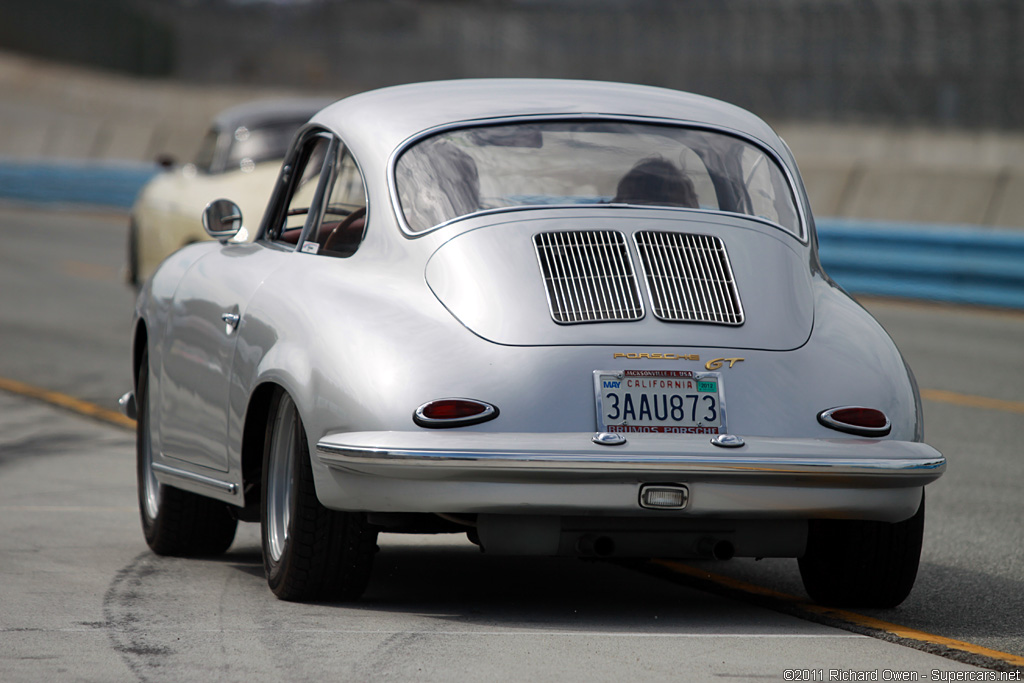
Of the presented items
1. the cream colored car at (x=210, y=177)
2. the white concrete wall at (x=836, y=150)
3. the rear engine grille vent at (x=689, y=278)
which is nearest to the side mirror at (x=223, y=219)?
the rear engine grille vent at (x=689, y=278)

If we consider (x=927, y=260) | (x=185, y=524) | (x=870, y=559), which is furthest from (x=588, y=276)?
(x=927, y=260)

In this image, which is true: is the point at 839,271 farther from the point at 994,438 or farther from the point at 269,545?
the point at 269,545

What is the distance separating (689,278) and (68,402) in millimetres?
6824

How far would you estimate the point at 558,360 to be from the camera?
4914mm

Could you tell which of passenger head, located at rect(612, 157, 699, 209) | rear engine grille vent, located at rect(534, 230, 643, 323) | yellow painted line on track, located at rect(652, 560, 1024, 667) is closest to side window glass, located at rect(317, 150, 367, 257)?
rear engine grille vent, located at rect(534, 230, 643, 323)

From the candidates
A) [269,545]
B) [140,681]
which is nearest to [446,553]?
[269,545]

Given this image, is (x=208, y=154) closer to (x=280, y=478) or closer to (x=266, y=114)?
(x=266, y=114)

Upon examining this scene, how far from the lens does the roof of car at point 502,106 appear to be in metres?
5.71

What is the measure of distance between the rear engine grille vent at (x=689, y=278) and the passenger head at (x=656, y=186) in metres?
0.30

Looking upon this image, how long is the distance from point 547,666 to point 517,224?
143 centimetres

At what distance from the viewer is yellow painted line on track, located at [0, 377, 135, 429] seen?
10460 mm

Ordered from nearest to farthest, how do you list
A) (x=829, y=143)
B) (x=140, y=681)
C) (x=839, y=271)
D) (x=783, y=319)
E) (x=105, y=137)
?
(x=140, y=681) < (x=783, y=319) < (x=839, y=271) < (x=829, y=143) < (x=105, y=137)

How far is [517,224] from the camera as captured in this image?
5270 millimetres

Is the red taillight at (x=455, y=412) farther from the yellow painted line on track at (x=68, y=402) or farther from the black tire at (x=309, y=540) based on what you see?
the yellow painted line on track at (x=68, y=402)
